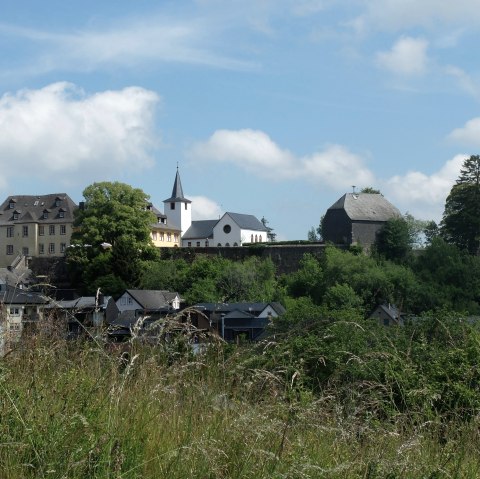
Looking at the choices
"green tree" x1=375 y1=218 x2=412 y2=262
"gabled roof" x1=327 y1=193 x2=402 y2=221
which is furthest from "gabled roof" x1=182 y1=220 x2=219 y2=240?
"green tree" x1=375 y1=218 x2=412 y2=262

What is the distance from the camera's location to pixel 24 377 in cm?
397

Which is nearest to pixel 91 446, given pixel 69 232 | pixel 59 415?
pixel 59 415

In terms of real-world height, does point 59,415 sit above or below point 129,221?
below

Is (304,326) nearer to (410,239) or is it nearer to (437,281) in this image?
(437,281)

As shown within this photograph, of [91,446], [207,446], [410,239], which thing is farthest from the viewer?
[410,239]

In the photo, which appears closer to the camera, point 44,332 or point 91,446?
point 91,446

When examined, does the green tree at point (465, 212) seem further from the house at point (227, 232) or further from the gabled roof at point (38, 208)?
the gabled roof at point (38, 208)

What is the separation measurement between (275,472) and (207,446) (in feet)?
1.03

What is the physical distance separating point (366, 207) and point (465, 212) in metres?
10.6

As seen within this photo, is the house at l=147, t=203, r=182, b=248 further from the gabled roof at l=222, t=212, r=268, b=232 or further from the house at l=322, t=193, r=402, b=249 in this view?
the house at l=322, t=193, r=402, b=249

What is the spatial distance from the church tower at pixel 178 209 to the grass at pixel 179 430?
88718 mm

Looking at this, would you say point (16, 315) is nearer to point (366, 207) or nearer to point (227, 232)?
point (366, 207)

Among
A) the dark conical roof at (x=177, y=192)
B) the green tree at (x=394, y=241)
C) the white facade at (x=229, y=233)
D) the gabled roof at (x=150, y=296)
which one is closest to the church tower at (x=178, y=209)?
the dark conical roof at (x=177, y=192)

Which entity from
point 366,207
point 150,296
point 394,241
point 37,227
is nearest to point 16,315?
point 150,296
